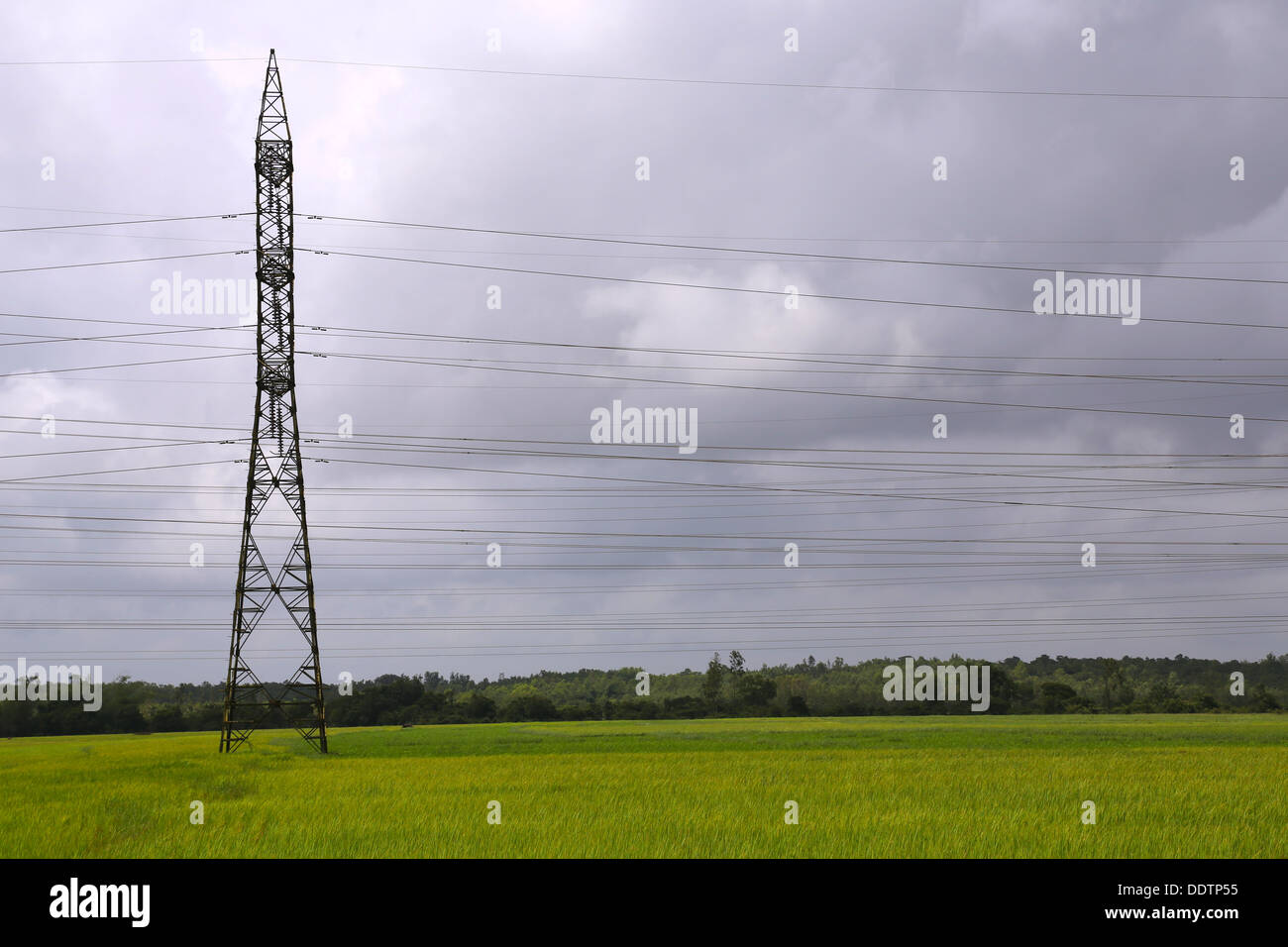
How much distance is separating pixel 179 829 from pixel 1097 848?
1941 cm

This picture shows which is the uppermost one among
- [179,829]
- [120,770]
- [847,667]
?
[179,829]

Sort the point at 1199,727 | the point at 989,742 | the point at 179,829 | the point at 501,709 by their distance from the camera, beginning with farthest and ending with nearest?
the point at 501,709 → the point at 1199,727 → the point at 989,742 → the point at 179,829

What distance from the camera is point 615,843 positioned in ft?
58.1

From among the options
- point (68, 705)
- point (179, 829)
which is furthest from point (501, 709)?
point (179, 829)

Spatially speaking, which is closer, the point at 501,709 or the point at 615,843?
the point at 615,843

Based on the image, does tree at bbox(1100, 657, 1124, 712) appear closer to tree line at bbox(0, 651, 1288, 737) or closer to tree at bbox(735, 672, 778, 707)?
tree line at bbox(0, 651, 1288, 737)

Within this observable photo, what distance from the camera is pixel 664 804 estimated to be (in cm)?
2359

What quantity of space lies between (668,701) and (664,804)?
323 feet

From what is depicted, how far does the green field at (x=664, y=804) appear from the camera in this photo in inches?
700

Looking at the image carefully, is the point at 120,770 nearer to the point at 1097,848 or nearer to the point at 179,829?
the point at 179,829

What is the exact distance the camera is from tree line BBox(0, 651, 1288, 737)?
106 metres

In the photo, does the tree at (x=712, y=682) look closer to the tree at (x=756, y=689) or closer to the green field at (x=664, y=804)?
the tree at (x=756, y=689)

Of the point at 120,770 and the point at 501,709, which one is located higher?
the point at 120,770
